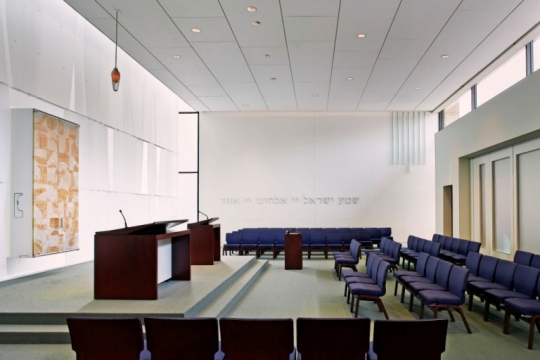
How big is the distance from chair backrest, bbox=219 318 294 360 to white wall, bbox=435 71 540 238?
6.31 meters

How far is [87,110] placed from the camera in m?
8.25

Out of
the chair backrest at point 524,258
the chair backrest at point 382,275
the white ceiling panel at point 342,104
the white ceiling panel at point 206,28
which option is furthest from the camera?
the white ceiling panel at point 342,104

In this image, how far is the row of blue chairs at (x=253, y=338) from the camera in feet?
8.98

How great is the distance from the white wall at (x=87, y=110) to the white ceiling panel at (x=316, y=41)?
71cm

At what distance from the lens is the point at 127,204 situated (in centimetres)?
991

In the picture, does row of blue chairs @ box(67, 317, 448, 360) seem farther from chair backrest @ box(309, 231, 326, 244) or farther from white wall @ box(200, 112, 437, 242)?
white wall @ box(200, 112, 437, 242)

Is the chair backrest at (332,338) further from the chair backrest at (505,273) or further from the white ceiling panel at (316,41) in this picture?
the white ceiling panel at (316,41)

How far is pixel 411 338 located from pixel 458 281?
2.30m

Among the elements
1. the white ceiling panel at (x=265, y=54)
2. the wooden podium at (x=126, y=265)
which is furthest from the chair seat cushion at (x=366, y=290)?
the white ceiling panel at (x=265, y=54)

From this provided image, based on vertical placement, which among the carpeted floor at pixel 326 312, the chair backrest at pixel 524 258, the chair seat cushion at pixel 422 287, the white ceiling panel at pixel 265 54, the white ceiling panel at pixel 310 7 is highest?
the white ceiling panel at pixel 310 7

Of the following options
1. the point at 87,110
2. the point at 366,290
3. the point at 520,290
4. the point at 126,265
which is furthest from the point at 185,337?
the point at 87,110

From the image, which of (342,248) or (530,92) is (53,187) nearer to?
(342,248)

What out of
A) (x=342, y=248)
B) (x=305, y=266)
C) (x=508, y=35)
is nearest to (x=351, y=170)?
(x=342, y=248)

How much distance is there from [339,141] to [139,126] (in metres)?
7.17
